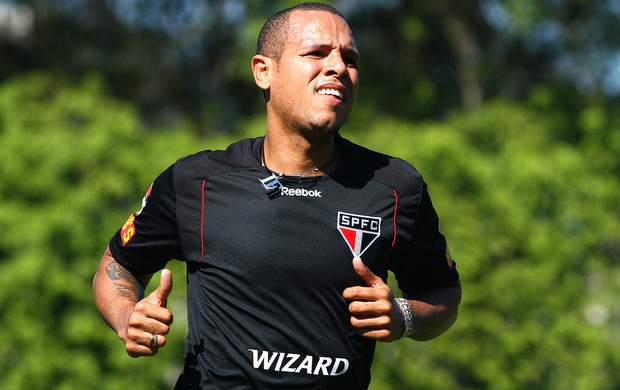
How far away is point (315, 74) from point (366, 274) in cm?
91

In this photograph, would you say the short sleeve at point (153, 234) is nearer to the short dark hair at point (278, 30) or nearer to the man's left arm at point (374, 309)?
the short dark hair at point (278, 30)

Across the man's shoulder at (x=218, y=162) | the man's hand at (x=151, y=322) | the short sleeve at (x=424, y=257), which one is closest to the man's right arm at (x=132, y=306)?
the man's hand at (x=151, y=322)

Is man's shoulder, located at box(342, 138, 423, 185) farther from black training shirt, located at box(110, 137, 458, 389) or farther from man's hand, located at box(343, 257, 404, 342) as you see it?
man's hand, located at box(343, 257, 404, 342)

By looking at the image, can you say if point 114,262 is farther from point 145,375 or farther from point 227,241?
point 145,375

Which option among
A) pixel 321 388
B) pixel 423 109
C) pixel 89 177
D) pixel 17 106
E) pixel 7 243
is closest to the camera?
pixel 321 388

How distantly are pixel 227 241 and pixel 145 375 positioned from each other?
2101 centimetres

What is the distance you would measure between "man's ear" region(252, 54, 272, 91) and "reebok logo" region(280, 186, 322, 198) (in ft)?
1.75

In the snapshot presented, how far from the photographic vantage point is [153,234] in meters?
5.03

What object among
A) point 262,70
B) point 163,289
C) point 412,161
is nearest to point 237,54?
point 412,161

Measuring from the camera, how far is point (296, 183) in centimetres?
491

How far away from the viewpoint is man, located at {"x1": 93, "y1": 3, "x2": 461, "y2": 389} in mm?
4715

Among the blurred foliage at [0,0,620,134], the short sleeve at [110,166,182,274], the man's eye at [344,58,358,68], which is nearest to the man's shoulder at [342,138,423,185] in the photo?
the man's eye at [344,58,358,68]

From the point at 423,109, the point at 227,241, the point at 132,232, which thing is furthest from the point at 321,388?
the point at 423,109

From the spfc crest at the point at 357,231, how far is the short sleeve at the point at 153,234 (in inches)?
28.3
